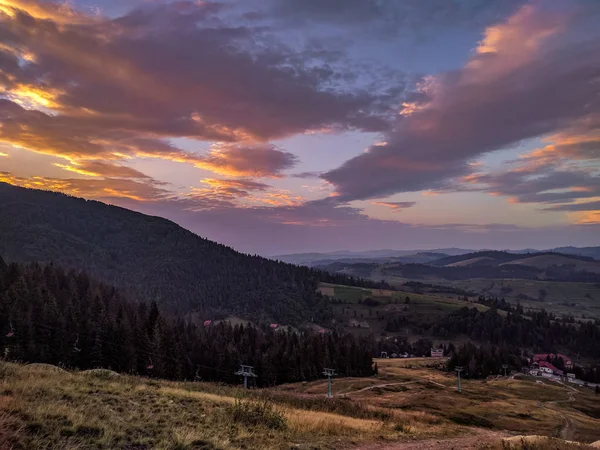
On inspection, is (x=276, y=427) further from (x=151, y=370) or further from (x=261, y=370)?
(x=261, y=370)

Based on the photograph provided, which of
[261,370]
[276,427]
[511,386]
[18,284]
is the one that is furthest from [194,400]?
[511,386]

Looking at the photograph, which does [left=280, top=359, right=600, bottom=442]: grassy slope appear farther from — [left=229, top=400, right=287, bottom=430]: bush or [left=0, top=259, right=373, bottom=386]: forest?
[left=229, top=400, right=287, bottom=430]: bush

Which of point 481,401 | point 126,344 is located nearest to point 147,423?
point 126,344

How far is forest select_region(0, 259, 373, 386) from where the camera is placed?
8175 cm

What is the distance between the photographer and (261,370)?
117m

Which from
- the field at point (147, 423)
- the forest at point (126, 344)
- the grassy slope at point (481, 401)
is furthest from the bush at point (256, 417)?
the forest at point (126, 344)

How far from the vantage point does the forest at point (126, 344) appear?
8175 centimetres

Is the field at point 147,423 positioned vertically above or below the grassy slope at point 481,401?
above

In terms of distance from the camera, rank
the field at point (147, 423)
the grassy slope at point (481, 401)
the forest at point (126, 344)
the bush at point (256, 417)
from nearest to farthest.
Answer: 1. the field at point (147, 423)
2. the bush at point (256, 417)
3. the grassy slope at point (481, 401)
4. the forest at point (126, 344)

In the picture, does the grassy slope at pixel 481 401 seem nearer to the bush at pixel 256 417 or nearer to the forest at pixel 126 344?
the forest at pixel 126 344

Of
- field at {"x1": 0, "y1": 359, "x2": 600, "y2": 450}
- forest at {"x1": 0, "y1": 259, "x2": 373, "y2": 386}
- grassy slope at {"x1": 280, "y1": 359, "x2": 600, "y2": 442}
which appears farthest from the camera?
forest at {"x1": 0, "y1": 259, "x2": 373, "y2": 386}

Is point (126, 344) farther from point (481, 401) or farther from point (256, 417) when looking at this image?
point (481, 401)

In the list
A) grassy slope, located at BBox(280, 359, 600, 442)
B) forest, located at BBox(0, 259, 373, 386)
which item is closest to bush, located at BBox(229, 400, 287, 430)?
grassy slope, located at BBox(280, 359, 600, 442)

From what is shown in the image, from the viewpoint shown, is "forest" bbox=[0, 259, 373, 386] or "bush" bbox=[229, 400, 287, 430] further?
"forest" bbox=[0, 259, 373, 386]
